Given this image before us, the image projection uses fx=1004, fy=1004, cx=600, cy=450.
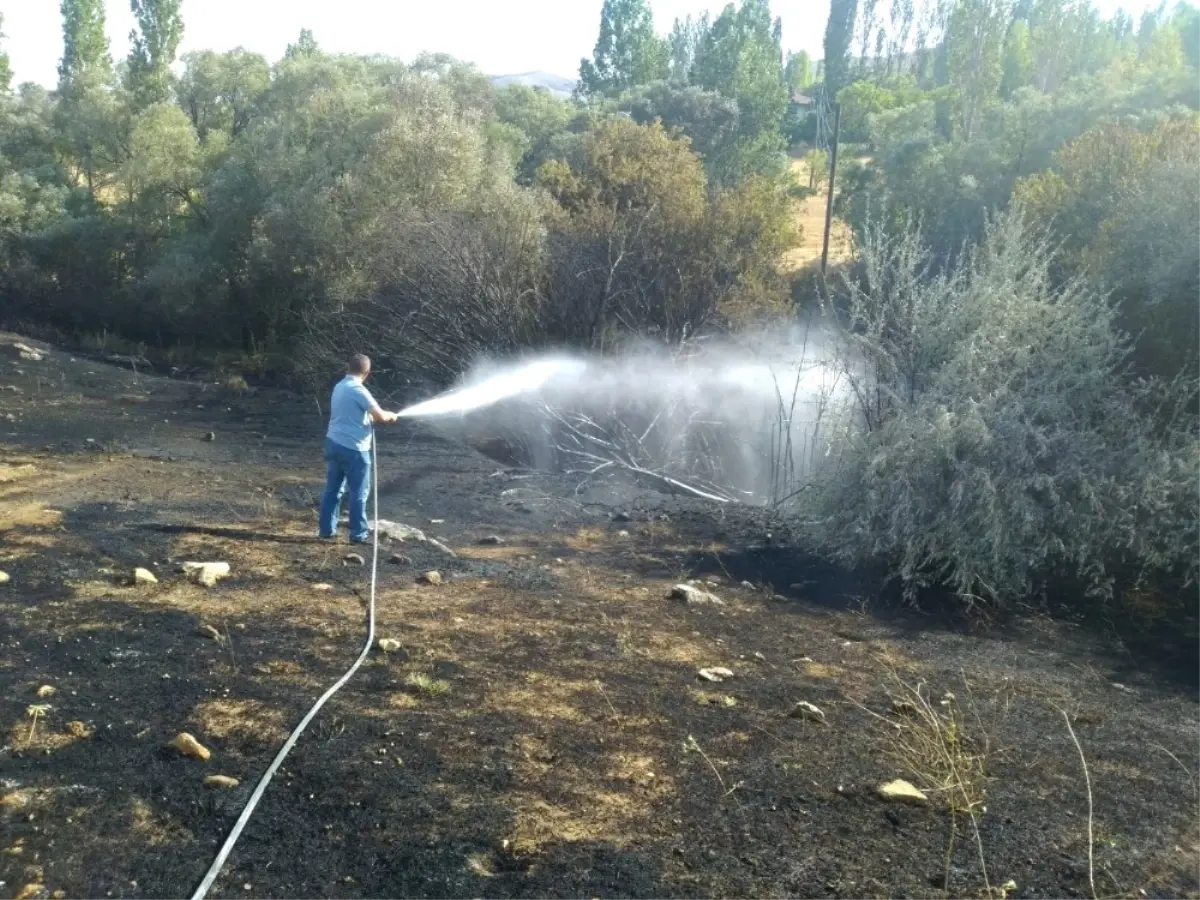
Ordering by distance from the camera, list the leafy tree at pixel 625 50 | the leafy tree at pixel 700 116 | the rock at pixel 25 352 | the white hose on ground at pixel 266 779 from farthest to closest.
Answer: the leafy tree at pixel 625 50, the leafy tree at pixel 700 116, the rock at pixel 25 352, the white hose on ground at pixel 266 779

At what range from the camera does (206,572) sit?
7359 millimetres

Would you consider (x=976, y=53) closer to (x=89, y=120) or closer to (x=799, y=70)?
(x=89, y=120)

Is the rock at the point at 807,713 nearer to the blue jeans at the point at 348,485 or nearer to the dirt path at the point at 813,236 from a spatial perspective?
the blue jeans at the point at 348,485

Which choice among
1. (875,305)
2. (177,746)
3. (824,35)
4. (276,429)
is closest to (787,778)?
(177,746)

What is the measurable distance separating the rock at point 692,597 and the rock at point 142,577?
3917mm

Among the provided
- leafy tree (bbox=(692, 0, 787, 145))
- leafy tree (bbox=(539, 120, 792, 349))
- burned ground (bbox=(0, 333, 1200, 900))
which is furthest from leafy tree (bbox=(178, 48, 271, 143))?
burned ground (bbox=(0, 333, 1200, 900))

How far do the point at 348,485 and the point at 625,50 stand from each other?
207 ft

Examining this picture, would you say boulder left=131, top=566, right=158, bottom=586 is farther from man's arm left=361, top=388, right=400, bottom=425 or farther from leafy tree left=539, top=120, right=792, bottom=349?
leafy tree left=539, top=120, right=792, bottom=349

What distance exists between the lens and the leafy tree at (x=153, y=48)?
3162cm

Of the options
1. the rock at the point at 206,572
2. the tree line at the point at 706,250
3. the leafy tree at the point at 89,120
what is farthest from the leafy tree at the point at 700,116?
the rock at the point at 206,572

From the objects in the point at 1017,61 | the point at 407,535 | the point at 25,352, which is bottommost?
the point at 25,352

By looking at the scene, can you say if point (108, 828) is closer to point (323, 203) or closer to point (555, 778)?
point (555, 778)

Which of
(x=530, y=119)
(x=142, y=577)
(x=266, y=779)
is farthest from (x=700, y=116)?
(x=266, y=779)

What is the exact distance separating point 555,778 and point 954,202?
27.4 meters
